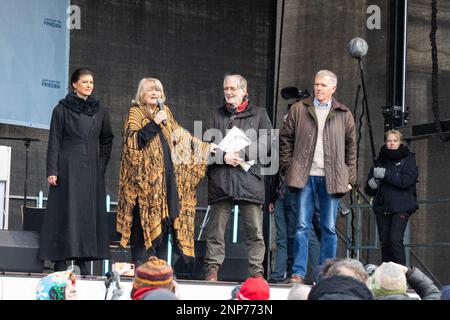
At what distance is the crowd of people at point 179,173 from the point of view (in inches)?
295

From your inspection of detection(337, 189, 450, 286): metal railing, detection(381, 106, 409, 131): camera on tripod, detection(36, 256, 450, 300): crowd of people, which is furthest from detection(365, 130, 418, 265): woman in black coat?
detection(36, 256, 450, 300): crowd of people

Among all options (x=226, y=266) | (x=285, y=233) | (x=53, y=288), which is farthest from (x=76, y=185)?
(x=53, y=288)

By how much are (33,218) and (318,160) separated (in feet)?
7.00

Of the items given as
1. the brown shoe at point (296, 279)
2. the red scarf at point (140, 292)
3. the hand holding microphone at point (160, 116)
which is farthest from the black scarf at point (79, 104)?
the red scarf at point (140, 292)

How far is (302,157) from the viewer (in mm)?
7762

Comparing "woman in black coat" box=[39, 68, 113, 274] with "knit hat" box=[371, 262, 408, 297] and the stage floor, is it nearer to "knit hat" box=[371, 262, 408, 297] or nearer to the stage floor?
the stage floor

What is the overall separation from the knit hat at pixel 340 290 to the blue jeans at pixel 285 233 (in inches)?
166

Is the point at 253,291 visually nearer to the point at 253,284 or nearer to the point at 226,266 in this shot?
the point at 253,284

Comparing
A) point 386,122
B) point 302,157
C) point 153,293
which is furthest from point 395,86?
point 153,293

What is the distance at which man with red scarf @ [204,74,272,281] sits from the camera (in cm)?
764

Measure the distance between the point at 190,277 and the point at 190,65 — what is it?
4223 mm

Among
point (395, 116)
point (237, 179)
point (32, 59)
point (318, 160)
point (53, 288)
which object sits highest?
point (32, 59)

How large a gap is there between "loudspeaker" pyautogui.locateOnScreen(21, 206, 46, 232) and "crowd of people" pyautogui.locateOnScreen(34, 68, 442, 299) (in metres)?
0.69

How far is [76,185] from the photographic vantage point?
748cm
